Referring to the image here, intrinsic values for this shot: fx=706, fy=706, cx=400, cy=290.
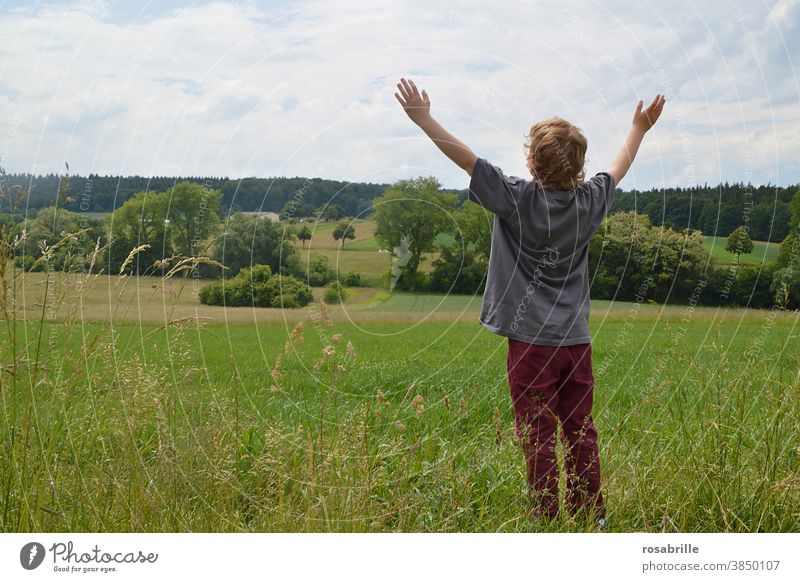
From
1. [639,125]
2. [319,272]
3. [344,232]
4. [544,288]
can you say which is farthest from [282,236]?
[639,125]

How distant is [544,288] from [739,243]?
12.6 feet

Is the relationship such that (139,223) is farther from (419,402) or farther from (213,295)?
(419,402)

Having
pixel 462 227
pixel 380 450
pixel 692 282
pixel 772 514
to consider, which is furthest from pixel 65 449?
pixel 692 282

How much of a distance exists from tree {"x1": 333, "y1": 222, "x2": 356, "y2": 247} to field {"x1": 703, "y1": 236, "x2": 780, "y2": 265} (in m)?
3.73

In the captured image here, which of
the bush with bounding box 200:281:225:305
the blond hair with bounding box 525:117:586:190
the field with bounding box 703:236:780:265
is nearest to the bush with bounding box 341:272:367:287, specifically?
the bush with bounding box 200:281:225:305

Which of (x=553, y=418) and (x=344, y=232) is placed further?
(x=344, y=232)

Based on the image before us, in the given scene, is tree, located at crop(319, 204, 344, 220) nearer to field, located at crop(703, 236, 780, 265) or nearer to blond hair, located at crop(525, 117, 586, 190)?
blond hair, located at crop(525, 117, 586, 190)

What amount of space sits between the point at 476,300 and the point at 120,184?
2.69 meters

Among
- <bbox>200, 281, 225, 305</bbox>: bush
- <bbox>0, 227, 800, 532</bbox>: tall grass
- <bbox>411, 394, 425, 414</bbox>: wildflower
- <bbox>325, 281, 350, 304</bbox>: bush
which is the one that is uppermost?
<bbox>325, 281, 350, 304</bbox>: bush

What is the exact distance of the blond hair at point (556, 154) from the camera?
352 centimetres

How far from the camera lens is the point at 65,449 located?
12.1ft

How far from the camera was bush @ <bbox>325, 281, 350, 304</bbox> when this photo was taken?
15.6 ft

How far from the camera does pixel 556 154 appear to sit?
3514 mm

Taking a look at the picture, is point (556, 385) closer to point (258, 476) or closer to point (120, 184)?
point (258, 476)
